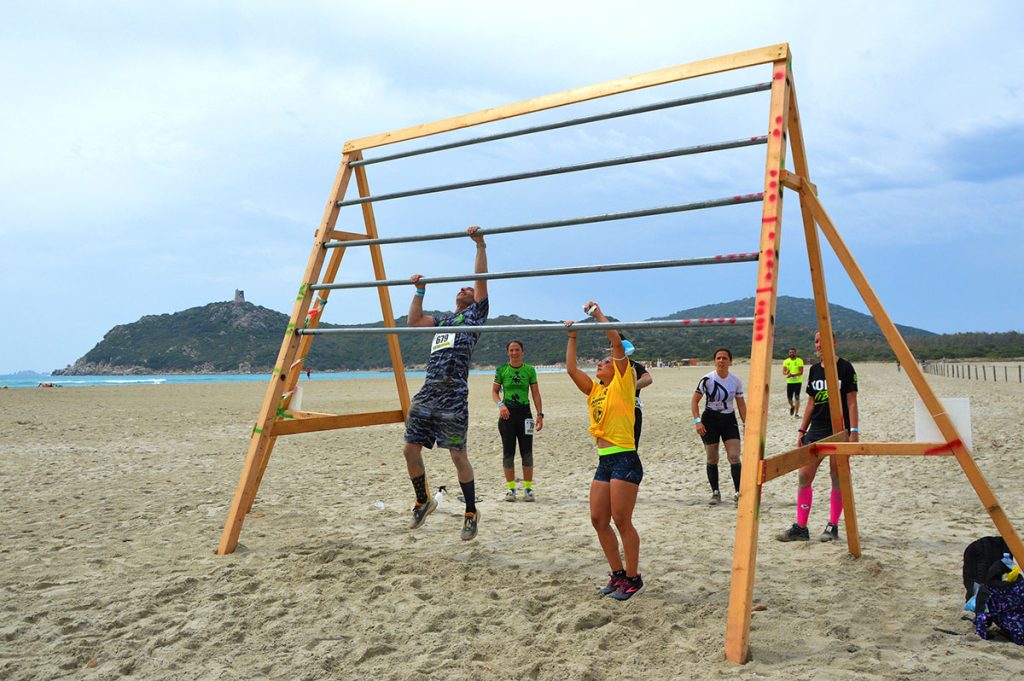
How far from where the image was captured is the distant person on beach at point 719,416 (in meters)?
7.19

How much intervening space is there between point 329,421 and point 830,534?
3.88m

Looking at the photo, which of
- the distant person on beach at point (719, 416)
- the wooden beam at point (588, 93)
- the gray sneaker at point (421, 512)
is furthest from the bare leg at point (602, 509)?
the distant person on beach at point (719, 416)

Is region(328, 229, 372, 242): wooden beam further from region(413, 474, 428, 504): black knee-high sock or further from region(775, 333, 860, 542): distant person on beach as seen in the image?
Answer: region(775, 333, 860, 542): distant person on beach

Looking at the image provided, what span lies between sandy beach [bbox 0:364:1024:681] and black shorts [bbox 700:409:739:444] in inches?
27.3

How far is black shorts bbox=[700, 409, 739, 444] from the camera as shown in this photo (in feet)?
23.6

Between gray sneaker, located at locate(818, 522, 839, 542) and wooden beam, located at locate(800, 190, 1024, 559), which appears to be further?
gray sneaker, located at locate(818, 522, 839, 542)

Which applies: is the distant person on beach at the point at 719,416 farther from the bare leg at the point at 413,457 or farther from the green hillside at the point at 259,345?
the green hillside at the point at 259,345

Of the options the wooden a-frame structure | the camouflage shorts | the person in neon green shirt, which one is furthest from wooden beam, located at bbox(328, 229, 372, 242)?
the person in neon green shirt

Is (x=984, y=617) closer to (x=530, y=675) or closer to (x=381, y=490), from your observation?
(x=530, y=675)

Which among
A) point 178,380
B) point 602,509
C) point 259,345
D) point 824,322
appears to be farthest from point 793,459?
point 259,345

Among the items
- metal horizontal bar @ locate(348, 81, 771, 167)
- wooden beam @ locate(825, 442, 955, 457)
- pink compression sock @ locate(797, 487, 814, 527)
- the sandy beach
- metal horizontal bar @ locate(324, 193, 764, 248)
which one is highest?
metal horizontal bar @ locate(348, 81, 771, 167)

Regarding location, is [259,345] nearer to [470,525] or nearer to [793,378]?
[793,378]

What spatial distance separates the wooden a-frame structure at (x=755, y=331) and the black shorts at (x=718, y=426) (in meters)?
2.46

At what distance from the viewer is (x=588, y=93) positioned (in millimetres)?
4383
